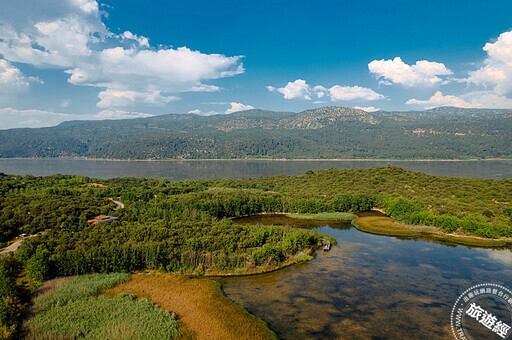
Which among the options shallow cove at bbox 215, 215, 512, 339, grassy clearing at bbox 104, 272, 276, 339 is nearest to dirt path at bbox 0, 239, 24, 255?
grassy clearing at bbox 104, 272, 276, 339

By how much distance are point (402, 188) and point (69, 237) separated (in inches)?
4344

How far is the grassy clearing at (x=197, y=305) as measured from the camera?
105 ft

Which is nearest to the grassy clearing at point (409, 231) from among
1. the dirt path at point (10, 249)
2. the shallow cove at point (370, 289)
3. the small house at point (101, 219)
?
the shallow cove at point (370, 289)

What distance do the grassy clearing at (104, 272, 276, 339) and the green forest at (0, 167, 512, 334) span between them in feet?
13.9

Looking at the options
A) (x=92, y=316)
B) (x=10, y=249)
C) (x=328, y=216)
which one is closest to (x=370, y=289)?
(x=92, y=316)

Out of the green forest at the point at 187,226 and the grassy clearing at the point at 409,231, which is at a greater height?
the green forest at the point at 187,226

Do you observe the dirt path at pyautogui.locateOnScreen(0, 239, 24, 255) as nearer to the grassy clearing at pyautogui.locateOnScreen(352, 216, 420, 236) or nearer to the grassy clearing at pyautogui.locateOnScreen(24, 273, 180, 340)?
the grassy clearing at pyautogui.locateOnScreen(24, 273, 180, 340)

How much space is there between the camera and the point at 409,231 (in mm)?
72812

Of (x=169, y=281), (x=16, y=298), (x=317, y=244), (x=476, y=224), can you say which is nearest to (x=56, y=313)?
(x=16, y=298)

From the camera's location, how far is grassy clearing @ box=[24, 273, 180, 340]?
2992cm

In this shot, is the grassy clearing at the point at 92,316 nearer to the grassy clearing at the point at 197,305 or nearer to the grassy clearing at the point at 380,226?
the grassy clearing at the point at 197,305

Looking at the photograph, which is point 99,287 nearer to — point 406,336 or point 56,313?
point 56,313

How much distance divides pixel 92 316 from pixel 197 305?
12.0 meters

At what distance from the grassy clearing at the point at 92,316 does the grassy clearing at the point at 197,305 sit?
1.81m
